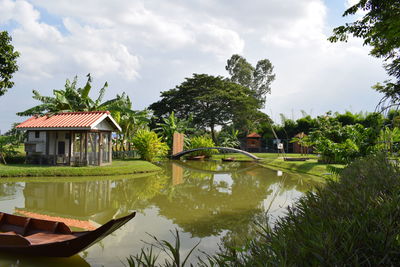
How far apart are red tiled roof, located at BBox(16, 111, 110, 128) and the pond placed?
3.46 m

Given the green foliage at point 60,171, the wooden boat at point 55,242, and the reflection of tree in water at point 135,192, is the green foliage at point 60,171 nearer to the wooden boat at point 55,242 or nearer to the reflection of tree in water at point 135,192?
the reflection of tree in water at point 135,192

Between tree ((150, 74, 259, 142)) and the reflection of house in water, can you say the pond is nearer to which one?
the reflection of house in water

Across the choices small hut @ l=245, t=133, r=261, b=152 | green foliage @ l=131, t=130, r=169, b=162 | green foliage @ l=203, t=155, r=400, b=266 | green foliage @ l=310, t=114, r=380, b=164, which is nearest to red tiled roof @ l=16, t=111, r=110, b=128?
green foliage @ l=131, t=130, r=169, b=162

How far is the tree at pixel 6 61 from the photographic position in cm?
1537

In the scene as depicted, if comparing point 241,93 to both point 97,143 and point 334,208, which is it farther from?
point 334,208

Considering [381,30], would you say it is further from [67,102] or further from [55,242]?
[67,102]

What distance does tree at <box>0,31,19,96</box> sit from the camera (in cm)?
1537

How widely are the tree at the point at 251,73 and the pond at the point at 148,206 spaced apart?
30.5 meters

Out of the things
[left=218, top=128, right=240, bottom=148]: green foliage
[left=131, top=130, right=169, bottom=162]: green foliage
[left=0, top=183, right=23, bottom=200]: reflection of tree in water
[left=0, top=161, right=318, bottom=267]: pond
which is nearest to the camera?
[left=0, top=161, right=318, bottom=267]: pond

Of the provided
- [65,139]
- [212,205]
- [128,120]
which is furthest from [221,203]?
[128,120]

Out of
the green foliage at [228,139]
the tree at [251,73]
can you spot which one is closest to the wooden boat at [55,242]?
the green foliage at [228,139]

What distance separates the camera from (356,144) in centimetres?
1429

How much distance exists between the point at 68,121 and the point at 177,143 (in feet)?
35.7

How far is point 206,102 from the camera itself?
32.7 m
